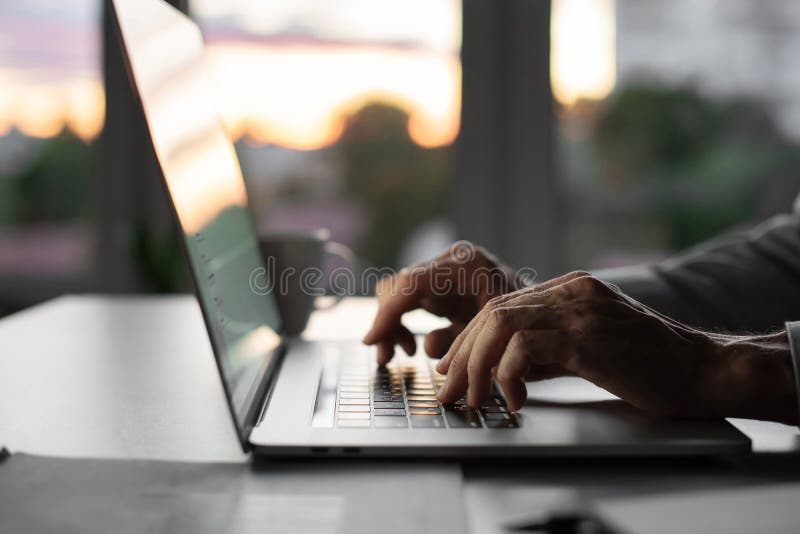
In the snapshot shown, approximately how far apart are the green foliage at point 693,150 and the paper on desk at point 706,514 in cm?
194

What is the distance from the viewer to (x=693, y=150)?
224 cm

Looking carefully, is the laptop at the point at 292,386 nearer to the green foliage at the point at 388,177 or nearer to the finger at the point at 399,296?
the finger at the point at 399,296

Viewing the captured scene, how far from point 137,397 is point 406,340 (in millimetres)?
303

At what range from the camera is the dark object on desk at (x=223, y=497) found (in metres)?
0.46

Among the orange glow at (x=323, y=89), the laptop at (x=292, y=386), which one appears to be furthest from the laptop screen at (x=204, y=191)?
the orange glow at (x=323, y=89)

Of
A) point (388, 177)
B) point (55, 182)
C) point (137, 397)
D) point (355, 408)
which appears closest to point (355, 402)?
point (355, 408)

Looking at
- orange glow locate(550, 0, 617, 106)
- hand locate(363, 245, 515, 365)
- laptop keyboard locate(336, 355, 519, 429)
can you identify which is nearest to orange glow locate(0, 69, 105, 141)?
orange glow locate(550, 0, 617, 106)

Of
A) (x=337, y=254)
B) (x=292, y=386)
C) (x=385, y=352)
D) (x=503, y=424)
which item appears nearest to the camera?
(x=503, y=424)

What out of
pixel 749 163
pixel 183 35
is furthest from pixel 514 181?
pixel 183 35

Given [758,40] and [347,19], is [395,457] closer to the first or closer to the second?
[347,19]

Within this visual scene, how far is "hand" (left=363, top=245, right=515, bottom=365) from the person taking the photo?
88cm

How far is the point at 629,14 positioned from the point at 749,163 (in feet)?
1.83

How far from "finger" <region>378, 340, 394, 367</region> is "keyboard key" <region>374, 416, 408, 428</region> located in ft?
0.73

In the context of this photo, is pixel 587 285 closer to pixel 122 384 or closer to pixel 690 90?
pixel 122 384
